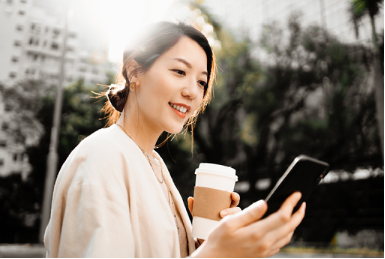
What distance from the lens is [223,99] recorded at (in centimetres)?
1595

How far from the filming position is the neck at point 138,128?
147 centimetres

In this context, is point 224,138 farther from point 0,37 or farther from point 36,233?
point 0,37

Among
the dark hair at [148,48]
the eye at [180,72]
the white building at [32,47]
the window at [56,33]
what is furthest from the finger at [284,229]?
the window at [56,33]

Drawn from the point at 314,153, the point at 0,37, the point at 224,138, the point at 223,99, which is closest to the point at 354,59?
the point at 314,153

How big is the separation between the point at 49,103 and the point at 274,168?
11.5 metres

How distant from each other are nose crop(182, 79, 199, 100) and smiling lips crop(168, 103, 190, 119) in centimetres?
5

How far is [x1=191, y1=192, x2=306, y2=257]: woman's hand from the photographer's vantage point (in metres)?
0.91

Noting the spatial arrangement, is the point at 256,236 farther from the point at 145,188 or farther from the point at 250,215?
the point at 145,188

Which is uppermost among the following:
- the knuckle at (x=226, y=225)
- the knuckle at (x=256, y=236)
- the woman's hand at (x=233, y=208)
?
the knuckle at (x=226, y=225)

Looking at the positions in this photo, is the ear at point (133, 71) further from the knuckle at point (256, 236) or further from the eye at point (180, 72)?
the knuckle at point (256, 236)

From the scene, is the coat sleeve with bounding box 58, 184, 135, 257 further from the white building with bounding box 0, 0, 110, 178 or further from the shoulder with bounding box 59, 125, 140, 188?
the white building with bounding box 0, 0, 110, 178

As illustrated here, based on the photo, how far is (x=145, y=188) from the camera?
1190mm

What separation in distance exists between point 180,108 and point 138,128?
0.23 meters

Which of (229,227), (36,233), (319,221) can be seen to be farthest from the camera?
(319,221)
